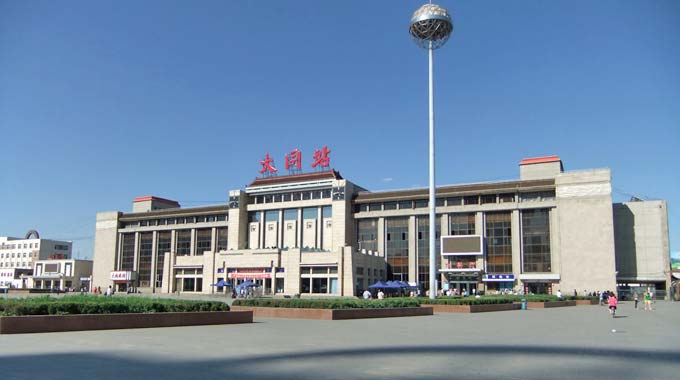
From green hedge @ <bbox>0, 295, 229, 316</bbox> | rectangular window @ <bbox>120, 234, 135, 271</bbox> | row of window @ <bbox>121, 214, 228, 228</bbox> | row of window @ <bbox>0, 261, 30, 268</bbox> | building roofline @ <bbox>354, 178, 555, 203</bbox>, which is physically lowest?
green hedge @ <bbox>0, 295, 229, 316</bbox>

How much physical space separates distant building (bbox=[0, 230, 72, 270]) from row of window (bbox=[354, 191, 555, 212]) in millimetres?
89842

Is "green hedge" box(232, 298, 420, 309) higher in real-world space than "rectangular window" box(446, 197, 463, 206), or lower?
lower

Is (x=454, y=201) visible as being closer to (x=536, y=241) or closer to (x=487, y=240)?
(x=487, y=240)

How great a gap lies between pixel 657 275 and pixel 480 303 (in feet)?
166

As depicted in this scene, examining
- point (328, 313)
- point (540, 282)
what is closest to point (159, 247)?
point (540, 282)

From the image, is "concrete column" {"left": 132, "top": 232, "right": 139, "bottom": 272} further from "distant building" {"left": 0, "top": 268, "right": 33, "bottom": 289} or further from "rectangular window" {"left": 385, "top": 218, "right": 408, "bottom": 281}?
"rectangular window" {"left": 385, "top": 218, "right": 408, "bottom": 281}

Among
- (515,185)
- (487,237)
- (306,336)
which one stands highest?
(515,185)

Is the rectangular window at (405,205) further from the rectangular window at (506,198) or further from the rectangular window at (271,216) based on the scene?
the rectangular window at (271,216)

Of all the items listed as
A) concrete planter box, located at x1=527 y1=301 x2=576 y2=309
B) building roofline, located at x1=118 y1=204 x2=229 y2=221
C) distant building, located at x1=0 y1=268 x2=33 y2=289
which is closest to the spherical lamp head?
concrete planter box, located at x1=527 y1=301 x2=576 y2=309

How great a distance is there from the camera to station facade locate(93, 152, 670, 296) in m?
74.5

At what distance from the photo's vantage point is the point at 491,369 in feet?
41.0

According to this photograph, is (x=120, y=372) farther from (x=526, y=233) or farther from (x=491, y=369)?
(x=526, y=233)

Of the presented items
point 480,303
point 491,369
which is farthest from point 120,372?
point 480,303

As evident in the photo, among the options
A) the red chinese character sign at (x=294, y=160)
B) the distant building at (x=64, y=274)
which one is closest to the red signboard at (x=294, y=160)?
the red chinese character sign at (x=294, y=160)
